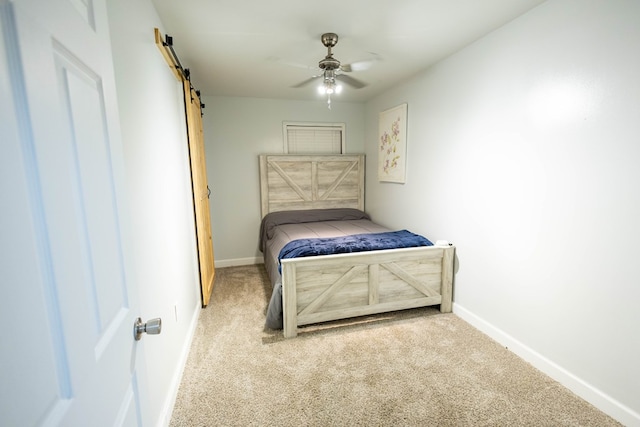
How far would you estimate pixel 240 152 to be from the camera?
4098mm

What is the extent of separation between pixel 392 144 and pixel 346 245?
1.71 meters

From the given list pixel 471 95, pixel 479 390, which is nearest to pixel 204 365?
pixel 479 390

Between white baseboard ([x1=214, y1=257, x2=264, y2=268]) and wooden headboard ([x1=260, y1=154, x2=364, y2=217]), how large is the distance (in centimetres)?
70

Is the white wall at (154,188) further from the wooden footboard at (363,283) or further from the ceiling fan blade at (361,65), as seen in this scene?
the ceiling fan blade at (361,65)

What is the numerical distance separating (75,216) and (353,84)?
133 inches

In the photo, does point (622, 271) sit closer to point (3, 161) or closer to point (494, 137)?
point (494, 137)

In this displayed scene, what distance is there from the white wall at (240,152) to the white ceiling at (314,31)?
85cm

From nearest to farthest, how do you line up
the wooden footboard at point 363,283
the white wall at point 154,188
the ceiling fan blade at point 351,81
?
the white wall at point 154,188
the wooden footboard at point 363,283
the ceiling fan blade at point 351,81

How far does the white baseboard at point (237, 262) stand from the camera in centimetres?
421

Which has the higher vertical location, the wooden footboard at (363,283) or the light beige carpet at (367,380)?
the wooden footboard at (363,283)

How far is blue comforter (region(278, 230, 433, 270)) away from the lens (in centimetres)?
249

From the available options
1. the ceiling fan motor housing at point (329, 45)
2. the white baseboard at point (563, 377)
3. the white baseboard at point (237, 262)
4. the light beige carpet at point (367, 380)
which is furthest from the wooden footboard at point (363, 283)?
the white baseboard at point (237, 262)

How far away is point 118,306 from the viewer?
2.46 ft

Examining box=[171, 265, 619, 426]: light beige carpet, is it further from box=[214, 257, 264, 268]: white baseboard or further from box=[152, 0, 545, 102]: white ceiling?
box=[152, 0, 545, 102]: white ceiling
